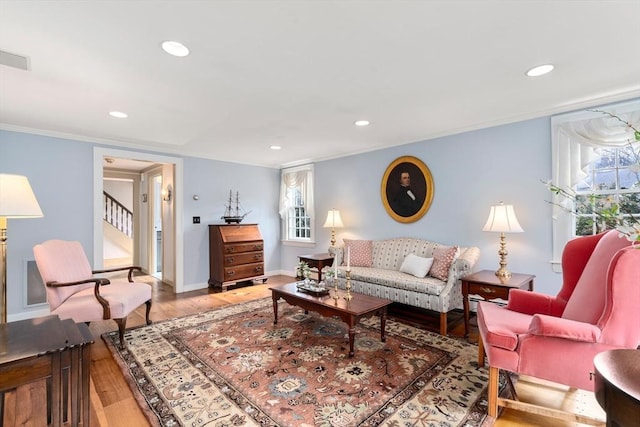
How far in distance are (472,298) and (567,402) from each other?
163cm

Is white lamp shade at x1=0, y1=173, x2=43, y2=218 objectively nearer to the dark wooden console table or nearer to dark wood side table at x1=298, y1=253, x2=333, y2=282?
the dark wooden console table

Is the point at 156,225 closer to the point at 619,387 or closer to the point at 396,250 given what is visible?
the point at 396,250

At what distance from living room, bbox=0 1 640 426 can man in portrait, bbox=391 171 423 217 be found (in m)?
0.18

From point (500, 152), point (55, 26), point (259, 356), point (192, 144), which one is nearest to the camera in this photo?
point (55, 26)

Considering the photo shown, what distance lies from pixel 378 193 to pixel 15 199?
399cm

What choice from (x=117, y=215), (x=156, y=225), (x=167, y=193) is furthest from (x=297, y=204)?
(x=117, y=215)

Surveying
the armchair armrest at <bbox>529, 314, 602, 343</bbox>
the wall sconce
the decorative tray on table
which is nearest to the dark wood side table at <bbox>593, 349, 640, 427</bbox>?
the armchair armrest at <bbox>529, 314, 602, 343</bbox>

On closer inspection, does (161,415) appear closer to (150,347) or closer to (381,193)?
(150,347)

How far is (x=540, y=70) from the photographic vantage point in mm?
2217

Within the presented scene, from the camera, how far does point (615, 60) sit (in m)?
2.10

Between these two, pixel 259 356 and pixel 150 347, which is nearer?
pixel 259 356

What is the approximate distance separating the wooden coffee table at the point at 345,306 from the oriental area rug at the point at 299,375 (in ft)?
0.92

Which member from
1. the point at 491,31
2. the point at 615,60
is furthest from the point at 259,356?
the point at 615,60

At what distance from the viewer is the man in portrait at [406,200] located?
4.14 meters
